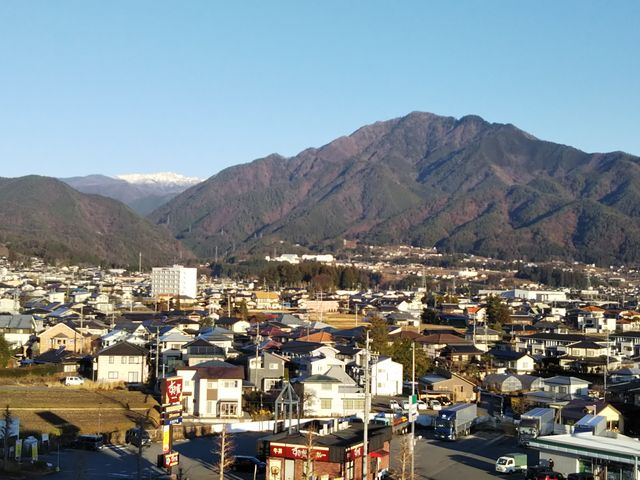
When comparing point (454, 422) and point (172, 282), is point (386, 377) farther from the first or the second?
point (172, 282)

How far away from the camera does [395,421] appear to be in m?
17.6

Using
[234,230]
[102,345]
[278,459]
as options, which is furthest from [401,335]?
[234,230]

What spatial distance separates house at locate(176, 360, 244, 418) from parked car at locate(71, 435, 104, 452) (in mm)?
3664

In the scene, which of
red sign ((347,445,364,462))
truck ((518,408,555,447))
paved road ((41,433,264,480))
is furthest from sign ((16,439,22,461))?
truck ((518,408,555,447))

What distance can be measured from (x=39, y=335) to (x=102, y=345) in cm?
245

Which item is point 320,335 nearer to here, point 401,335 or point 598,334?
point 401,335

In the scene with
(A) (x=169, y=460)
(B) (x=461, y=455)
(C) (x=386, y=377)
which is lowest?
(B) (x=461, y=455)

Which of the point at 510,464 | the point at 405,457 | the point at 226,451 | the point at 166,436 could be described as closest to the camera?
the point at 166,436

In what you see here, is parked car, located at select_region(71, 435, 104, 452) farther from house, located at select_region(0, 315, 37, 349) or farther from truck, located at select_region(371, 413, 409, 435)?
house, located at select_region(0, 315, 37, 349)

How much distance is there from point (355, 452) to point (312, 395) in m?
6.75

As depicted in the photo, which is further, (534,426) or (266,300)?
(266,300)

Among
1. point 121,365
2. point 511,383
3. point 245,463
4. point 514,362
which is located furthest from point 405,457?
point 514,362

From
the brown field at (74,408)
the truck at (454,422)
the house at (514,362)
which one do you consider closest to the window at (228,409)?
the brown field at (74,408)

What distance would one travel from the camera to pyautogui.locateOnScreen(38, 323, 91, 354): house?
91.4 ft
